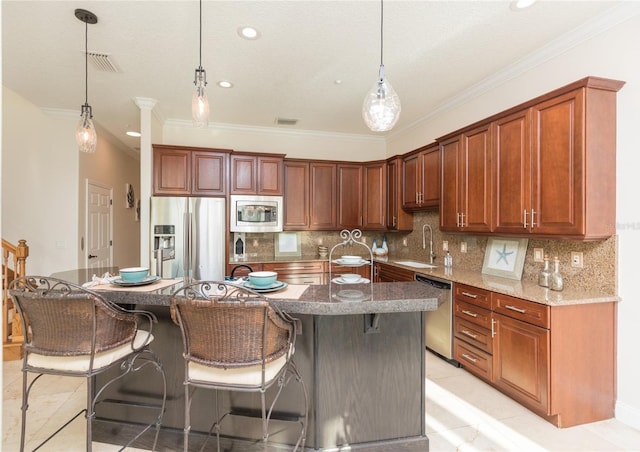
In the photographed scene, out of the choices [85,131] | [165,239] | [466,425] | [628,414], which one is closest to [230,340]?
[466,425]

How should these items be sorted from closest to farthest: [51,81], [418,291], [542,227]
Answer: [418,291] → [542,227] → [51,81]

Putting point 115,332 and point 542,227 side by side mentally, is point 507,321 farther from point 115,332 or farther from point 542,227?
point 115,332

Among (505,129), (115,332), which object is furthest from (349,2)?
(115,332)

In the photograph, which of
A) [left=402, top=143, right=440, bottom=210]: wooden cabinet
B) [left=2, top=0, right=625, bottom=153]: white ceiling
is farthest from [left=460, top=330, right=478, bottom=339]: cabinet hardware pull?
[left=2, top=0, right=625, bottom=153]: white ceiling

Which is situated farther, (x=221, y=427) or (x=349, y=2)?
(x=349, y=2)

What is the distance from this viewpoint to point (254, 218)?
15.4 feet

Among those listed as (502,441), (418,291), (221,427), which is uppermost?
(418,291)

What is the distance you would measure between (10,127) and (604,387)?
6355 mm

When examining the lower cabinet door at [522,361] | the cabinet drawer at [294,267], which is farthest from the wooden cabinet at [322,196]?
the lower cabinet door at [522,361]

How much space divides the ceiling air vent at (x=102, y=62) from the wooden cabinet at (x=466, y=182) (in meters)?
3.42

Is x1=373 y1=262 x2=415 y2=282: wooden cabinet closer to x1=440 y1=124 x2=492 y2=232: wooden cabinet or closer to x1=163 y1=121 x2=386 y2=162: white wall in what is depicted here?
x1=440 y1=124 x2=492 y2=232: wooden cabinet

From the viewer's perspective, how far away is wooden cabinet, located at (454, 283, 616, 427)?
7.82 feet

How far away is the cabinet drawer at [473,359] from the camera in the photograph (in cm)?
295

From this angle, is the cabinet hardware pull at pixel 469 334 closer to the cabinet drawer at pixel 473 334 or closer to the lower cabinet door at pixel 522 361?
the cabinet drawer at pixel 473 334
